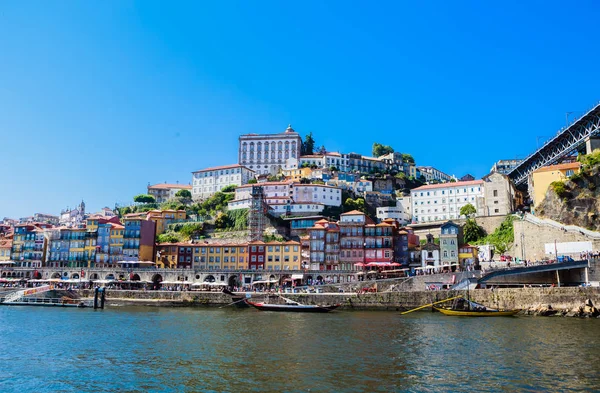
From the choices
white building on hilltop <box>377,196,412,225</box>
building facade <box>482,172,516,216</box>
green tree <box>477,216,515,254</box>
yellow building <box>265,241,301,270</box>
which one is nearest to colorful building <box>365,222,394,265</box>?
yellow building <box>265,241,301,270</box>

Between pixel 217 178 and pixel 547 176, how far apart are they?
69.4 m

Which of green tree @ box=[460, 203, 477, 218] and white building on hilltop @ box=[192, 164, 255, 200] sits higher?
white building on hilltop @ box=[192, 164, 255, 200]

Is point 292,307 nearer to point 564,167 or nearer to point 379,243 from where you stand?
point 379,243

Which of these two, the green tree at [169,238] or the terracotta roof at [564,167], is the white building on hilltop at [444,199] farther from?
the green tree at [169,238]

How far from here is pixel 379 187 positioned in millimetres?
108750

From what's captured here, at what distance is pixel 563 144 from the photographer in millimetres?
74188

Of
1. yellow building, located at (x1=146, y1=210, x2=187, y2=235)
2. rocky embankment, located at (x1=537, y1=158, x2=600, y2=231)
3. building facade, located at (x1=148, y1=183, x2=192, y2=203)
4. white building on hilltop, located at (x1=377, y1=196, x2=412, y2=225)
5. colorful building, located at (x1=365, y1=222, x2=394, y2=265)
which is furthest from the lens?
building facade, located at (x1=148, y1=183, x2=192, y2=203)

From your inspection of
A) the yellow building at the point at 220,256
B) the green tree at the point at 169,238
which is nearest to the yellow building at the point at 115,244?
the green tree at the point at 169,238

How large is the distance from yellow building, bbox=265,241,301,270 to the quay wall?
14143 mm

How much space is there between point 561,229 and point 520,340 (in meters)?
32.0

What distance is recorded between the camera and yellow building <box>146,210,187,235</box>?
3669 inches

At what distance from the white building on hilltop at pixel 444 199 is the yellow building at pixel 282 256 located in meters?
30.5

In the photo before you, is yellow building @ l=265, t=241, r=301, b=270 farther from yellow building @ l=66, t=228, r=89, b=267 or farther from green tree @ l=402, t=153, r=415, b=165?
green tree @ l=402, t=153, r=415, b=165

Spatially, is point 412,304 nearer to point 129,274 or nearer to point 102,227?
point 129,274
